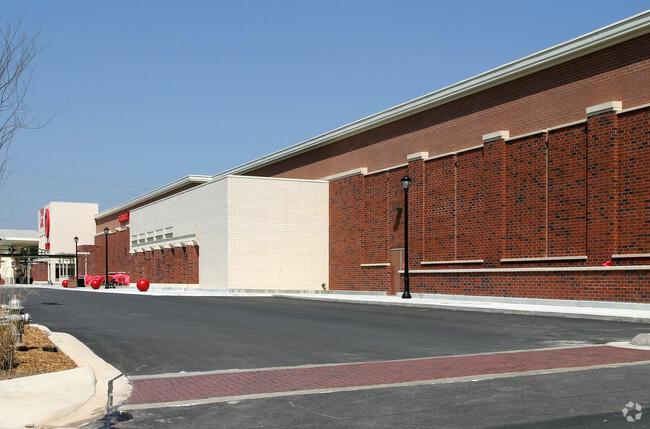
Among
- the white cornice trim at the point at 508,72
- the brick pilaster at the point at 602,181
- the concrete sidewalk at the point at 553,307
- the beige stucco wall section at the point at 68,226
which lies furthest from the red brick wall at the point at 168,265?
the beige stucco wall section at the point at 68,226

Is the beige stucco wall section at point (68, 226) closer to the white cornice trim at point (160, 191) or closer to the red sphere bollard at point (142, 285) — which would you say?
the white cornice trim at point (160, 191)

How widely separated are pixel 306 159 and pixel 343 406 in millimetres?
36719

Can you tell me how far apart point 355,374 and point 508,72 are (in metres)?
20.7

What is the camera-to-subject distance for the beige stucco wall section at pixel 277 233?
3975 cm

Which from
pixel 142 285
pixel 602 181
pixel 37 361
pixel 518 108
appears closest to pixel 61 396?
pixel 37 361

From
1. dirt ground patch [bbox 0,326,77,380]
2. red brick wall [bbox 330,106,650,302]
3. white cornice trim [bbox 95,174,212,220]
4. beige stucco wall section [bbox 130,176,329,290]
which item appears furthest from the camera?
white cornice trim [bbox 95,174,212,220]

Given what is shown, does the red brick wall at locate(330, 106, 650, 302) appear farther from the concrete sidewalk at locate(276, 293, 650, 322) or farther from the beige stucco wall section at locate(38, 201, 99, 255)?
the beige stucco wall section at locate(38, 201, 99, 255)

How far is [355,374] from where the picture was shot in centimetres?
966

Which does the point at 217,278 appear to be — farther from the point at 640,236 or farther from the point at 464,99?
the point at 640,236

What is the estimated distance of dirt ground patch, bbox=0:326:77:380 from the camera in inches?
364

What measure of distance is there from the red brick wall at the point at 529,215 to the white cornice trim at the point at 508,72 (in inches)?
101

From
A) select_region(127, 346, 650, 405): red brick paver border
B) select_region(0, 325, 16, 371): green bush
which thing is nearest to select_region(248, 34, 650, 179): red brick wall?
select_region(127, 346, 650, 405): red brick paver border

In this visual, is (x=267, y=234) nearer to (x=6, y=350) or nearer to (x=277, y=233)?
(x=277, y=233)

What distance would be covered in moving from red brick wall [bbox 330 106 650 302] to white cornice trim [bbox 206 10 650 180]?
101 inches
